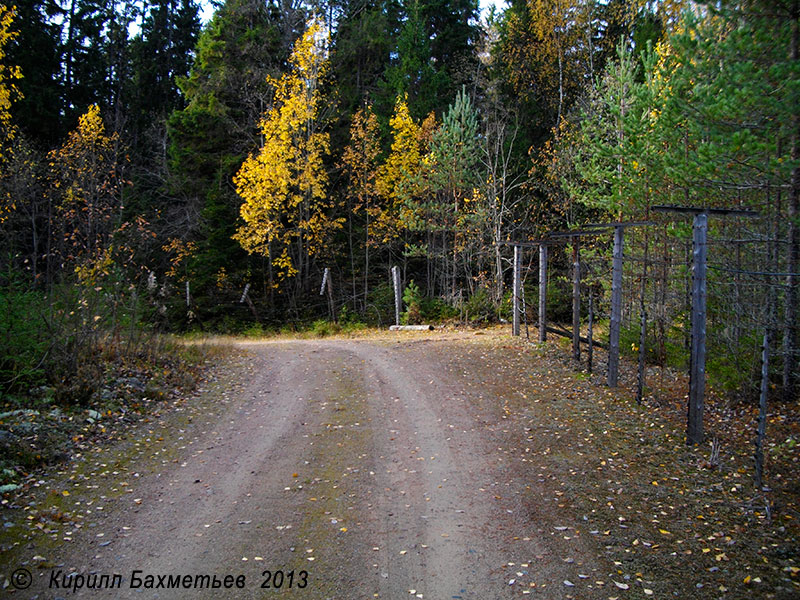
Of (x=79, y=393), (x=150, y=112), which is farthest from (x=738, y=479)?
(x=150, y=112)

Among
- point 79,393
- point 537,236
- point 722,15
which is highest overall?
point 722,15

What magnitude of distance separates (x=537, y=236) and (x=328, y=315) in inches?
382

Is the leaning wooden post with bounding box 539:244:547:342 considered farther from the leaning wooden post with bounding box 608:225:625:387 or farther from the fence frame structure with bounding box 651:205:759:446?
the fence frame structure with bounding box 651:205:759:446

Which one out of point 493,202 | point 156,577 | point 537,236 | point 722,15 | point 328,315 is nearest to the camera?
point 156,577

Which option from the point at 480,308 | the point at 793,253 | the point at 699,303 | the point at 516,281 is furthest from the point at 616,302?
the point at 480,308

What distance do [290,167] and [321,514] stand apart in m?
18.5

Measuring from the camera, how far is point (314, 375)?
38.0ft

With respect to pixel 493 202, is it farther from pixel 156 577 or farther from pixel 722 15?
pixel 156 577

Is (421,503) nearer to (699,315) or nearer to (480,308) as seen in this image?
(699,315)

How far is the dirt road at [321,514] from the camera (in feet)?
13.6

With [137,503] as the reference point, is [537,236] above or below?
above

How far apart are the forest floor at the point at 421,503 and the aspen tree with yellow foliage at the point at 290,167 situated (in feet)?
43.6

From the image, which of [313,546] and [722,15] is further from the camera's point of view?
[722,15]

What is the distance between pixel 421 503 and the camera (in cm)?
548
